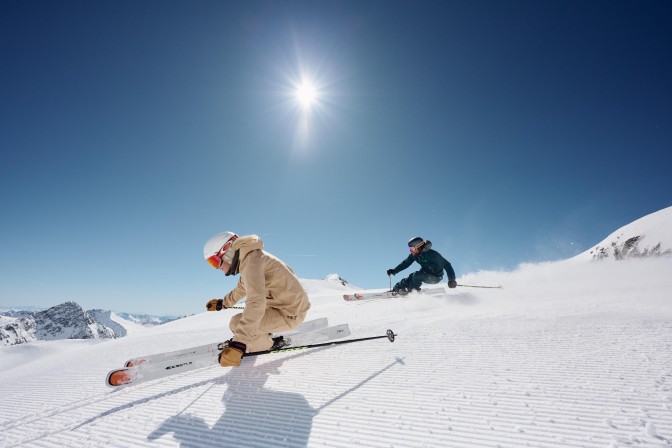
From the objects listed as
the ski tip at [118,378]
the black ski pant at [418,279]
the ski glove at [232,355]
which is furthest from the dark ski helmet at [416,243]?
the ski tip at [118,378]

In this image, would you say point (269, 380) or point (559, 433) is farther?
point (269, 380)

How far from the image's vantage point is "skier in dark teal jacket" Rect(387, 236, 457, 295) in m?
12.7

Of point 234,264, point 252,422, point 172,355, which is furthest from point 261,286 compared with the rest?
point 172,355

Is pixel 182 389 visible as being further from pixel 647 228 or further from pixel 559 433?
pixel 647 228

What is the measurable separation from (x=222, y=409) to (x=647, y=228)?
133 metres

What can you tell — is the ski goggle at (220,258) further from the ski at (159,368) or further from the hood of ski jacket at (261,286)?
the ski at (159,368)

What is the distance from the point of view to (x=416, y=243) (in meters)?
13.0

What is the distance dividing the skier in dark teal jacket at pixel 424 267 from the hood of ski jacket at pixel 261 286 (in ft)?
29.0

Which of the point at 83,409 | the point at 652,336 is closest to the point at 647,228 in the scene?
the point at 652,336

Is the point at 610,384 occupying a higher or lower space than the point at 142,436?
higher

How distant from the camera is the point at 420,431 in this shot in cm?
250

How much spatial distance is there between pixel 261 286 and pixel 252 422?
67.5 inches

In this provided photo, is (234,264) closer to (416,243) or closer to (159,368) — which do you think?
(159,368)

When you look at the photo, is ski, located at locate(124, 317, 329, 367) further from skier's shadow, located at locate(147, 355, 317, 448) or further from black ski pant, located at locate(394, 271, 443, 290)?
black ski pant, located at locate(394, 271, 443, 290)
